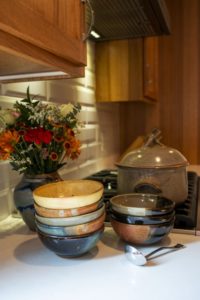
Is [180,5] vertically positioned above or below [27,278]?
above

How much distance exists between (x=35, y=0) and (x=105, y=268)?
1.79ft

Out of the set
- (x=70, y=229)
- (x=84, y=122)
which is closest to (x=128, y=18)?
(x=84, y=122)

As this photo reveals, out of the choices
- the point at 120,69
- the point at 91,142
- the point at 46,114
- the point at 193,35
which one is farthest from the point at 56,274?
the point at 193,35

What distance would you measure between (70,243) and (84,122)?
1.04m

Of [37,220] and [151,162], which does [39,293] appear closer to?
[37,220]

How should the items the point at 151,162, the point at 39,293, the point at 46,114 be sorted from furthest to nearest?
the point at 151,162, the point at 46,114, the point at 39,293

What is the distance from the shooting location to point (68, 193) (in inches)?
28.6

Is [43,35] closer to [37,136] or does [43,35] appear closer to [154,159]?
[37,136]

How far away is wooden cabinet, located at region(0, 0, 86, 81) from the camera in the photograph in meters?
0.53

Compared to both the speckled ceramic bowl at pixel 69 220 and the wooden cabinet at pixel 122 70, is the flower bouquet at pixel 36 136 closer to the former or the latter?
the speckled ceramic bowl at pixel 69 220

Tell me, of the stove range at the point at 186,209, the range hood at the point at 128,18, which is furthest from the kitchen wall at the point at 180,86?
the stove range at the point at 186,209

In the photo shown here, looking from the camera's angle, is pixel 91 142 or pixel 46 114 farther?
pixel 91 142

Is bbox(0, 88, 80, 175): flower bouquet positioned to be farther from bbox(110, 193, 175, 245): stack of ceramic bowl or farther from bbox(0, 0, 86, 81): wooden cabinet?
bbox(110, 193, 175, 245): stack of ceramic bowl

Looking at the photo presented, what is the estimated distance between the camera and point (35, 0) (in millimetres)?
593
